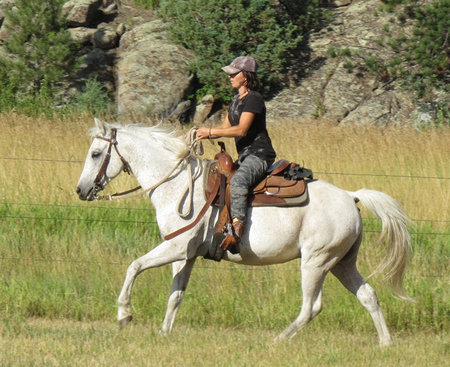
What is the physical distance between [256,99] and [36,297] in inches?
125

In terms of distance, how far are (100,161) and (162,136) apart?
22.9 inches

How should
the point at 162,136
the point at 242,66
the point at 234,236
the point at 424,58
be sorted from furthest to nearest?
1. the point at 424,58
2. the point at 162,136
3. the point at 242,66
4. the point at 234,236

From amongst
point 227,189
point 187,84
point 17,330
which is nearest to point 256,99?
point 227,189

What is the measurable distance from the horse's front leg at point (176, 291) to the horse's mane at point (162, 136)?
95cm

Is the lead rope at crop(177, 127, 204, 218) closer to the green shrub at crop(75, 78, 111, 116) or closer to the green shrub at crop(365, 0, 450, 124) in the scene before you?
the green shrub at crop(75, 78, 111, 116)

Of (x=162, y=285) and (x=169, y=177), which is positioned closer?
(x=169, y=177)

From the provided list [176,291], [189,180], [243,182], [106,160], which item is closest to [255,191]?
[243,182]

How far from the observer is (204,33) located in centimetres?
1912

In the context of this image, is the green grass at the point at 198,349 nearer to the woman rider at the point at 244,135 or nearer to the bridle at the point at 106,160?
the woman rider at the point at 244,135

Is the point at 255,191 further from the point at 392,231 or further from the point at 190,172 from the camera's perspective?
the point at 392,231

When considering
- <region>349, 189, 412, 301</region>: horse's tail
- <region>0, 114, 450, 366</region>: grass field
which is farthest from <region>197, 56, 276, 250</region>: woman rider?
<region>0, 114, 450, 366</region>: grass field

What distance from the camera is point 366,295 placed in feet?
23.9

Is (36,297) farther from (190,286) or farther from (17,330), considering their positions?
(190,286)

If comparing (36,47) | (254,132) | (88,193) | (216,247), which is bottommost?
(36,47)
